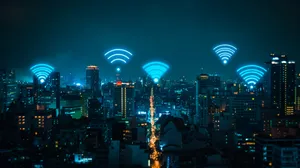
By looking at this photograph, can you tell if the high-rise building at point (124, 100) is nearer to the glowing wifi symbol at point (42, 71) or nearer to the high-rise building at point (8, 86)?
→ the glowing wifi symbol at point (42, 71)

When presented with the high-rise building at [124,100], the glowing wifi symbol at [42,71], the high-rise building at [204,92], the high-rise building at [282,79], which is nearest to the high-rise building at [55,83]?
the glowing wifi symbol at [42,71]

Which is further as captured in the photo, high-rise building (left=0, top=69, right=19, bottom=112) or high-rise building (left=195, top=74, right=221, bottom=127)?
high-rise building (left=0, top=69, right=19, bottom=112)

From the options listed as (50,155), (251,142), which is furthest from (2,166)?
(251,142)

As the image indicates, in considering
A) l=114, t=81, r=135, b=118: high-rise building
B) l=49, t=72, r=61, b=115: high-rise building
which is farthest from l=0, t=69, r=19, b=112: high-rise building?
l=114, t=81, r=135, b=118: high-rise building

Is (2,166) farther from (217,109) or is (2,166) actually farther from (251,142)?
(217,109)

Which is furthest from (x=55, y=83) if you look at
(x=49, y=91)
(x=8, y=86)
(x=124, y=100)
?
(x=124, y=100)

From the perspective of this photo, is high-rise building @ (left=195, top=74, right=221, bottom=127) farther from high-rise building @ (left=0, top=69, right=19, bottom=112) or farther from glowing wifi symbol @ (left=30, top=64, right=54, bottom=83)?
high-rise building @ (left=0, top=69, right=19, bottom=112)

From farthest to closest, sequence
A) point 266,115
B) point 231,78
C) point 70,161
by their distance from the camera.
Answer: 1. point 231,78
2. point 266,115
3. point 70,161
